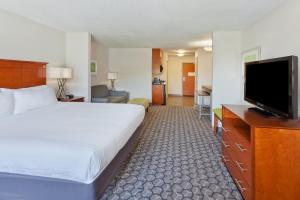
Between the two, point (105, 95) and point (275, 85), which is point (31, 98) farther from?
point (105, 95)

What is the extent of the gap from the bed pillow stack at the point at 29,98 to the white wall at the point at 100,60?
315 centimetres

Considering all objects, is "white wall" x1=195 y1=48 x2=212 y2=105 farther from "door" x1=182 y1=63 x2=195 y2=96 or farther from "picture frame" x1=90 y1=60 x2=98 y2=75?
"door" x1=182 y1=63 x2=195 y2=96

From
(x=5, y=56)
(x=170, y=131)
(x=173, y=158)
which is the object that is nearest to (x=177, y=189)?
(x=173, y=158)

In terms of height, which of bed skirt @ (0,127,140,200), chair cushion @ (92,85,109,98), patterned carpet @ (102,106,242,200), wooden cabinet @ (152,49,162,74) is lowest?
patterned carpet @ (102,106,242,200)

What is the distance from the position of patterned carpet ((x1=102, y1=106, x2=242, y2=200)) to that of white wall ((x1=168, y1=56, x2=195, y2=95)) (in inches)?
326

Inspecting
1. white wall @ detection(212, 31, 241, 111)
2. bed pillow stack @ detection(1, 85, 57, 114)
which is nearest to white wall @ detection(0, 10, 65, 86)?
bed pillow stack @ detection(1, 85, 57, 114)

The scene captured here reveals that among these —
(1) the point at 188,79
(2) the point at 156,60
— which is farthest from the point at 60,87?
(1) the point at 188,79

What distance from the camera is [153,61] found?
322 inches

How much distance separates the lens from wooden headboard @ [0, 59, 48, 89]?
→ 3.48 m

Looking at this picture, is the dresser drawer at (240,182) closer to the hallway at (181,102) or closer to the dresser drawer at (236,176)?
the dresser drawer at (236,176)

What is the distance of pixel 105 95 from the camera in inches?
283

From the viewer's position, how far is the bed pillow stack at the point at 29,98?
309 centimetres

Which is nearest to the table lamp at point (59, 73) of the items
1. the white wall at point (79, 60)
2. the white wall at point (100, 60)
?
the white wall at point (79, 60)

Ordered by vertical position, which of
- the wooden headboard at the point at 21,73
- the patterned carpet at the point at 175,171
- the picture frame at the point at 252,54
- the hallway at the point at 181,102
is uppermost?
the picture frame at the point at 252,54
